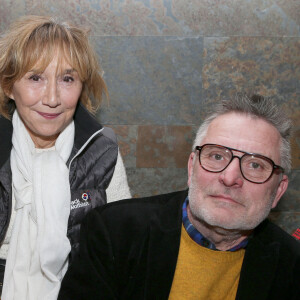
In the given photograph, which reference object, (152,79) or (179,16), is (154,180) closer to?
(152,79)

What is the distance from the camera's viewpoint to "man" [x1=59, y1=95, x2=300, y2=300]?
1584 millimetres

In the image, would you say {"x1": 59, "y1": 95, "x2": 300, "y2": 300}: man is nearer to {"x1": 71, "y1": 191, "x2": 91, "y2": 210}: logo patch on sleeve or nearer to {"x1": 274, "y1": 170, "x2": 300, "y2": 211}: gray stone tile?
{"x1": 71, "y1": 191, "x2": 91, "y2": 210}: logo patch on sleeve

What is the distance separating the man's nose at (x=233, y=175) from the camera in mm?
1533

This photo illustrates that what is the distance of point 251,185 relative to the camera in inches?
61.7

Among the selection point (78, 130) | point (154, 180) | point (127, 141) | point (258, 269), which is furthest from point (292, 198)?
point (78, 130)

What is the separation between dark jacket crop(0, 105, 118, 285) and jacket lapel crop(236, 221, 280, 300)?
81 centimetres

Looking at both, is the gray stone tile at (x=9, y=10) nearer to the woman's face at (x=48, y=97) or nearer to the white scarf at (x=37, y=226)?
the woman's face at (x=48, y=97)

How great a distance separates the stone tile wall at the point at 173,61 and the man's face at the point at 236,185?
1.41 metres

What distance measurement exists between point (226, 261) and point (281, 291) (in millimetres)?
233

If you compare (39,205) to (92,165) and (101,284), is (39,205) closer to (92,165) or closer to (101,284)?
(92,165)

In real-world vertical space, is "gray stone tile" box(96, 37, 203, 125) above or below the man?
above

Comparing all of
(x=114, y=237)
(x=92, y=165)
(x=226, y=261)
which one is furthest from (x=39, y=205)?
(x=226, y=261)

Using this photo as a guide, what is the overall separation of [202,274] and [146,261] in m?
0.22

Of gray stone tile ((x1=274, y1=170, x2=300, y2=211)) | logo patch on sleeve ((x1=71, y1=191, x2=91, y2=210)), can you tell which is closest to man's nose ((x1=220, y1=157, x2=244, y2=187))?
logo patch on sleeve ((x1=71, y1=191, x2=91, y2=210))
